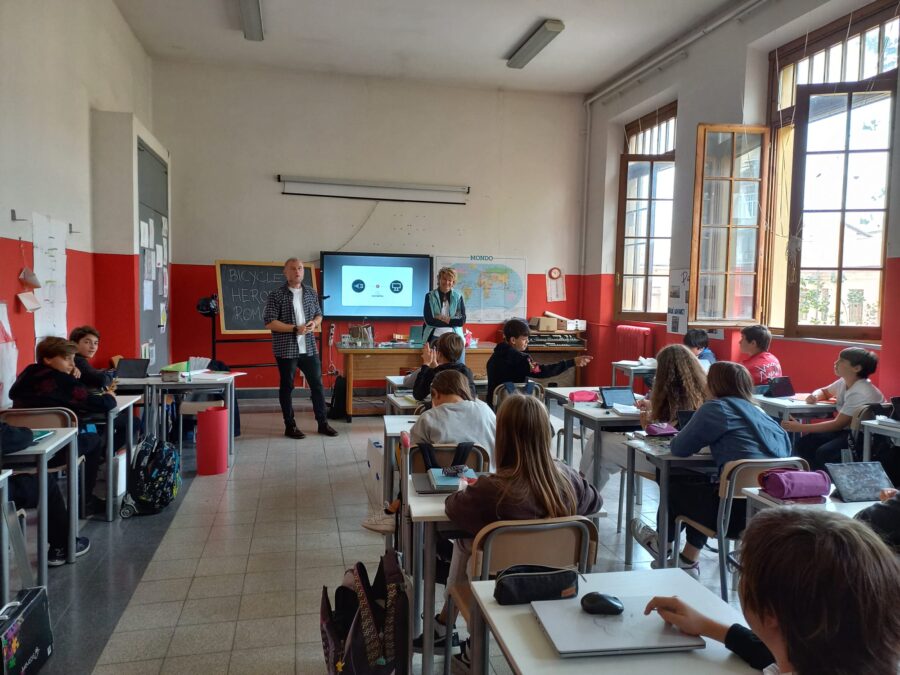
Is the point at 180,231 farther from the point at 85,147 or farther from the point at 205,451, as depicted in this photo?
the point at 205,451

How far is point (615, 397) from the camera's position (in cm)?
393

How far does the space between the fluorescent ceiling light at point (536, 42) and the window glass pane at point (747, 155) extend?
205 centimetres

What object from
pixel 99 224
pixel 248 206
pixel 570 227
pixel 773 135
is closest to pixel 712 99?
pixel 773 135

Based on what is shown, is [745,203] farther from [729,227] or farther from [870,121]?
[870,121]

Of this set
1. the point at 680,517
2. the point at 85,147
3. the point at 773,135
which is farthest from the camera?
the point at 773,135

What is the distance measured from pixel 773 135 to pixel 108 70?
6.02m

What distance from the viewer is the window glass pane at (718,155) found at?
559cm

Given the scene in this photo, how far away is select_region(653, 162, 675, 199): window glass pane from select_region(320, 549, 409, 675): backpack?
20.9 ft

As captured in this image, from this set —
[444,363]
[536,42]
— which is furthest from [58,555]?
[536,42]

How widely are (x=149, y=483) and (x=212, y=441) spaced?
0.85 metres

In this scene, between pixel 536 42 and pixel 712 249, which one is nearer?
pixel 712 249

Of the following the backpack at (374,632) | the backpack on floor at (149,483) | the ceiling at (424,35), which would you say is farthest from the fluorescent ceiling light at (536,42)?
the backpack at (374,632)

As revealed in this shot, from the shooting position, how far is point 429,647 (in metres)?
2.13

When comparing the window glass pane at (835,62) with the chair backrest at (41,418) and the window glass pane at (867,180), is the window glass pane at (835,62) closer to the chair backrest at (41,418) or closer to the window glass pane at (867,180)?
the window glass pane at (867,180)
